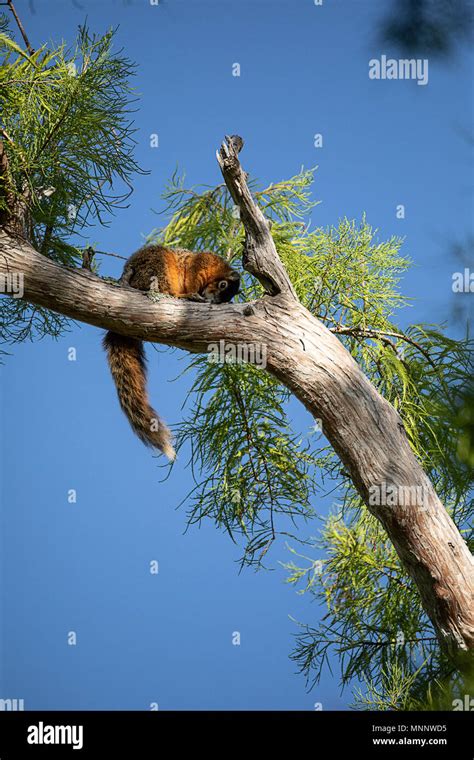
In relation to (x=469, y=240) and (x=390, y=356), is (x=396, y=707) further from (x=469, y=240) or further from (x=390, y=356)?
(x=469, y=240)

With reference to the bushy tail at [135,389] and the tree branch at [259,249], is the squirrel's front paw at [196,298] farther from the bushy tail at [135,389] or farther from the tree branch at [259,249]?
the tree branch at [259,249]

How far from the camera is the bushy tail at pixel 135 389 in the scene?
13.8ft

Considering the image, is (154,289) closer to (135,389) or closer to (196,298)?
(196,298)

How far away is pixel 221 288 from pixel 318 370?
1056 mm

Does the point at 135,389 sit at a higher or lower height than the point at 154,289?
lower

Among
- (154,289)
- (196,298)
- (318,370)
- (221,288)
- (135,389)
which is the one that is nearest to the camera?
(318,370)

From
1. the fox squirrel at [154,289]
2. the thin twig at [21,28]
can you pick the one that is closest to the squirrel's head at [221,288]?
the fox squirrel at [154,289]

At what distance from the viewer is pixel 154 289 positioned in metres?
4.46

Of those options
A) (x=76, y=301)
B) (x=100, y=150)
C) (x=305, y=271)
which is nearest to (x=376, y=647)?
(x=305, y=271)

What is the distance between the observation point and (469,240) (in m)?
2.26

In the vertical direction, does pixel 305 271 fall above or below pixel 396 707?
above

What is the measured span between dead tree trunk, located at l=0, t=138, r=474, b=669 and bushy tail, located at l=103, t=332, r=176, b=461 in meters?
0.20

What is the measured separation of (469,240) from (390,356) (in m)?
2.67

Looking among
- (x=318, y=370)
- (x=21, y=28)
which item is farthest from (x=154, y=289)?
(x=21, y=28)
